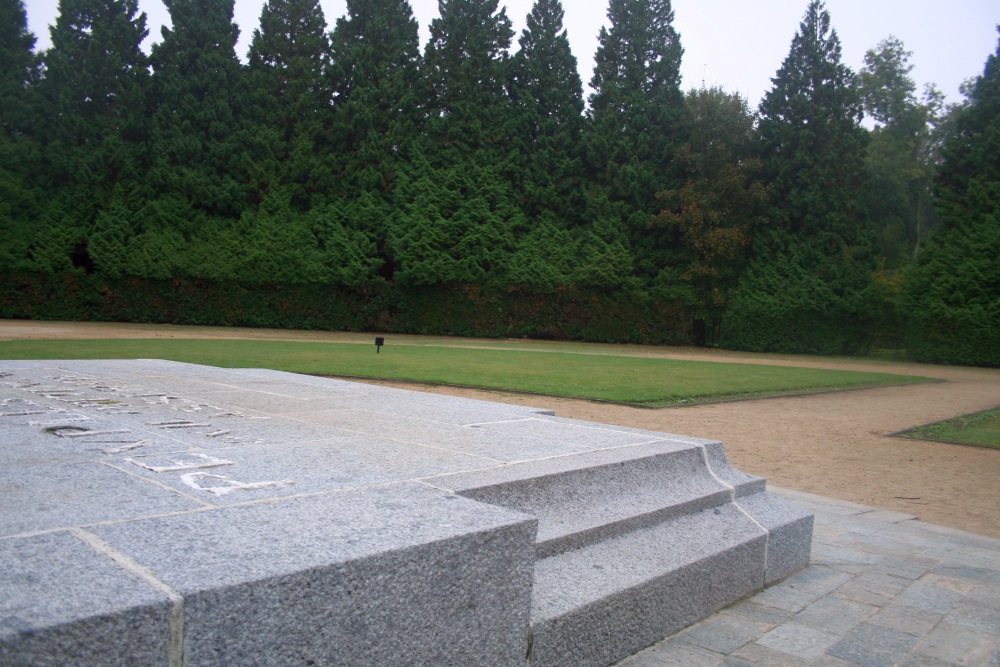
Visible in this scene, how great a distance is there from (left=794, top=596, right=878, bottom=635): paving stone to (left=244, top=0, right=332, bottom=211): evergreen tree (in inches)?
1272

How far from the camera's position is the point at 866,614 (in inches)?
141

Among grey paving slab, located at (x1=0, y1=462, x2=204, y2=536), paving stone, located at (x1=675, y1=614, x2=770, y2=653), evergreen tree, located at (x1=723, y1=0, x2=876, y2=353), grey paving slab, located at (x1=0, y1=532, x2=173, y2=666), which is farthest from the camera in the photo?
evergreen tree, located at (x1=723, y1=0, x2=876, y2=353)

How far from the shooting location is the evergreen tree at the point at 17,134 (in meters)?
30.5

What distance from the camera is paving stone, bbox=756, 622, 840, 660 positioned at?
3123 mm

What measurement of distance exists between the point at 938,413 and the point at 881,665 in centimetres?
1097

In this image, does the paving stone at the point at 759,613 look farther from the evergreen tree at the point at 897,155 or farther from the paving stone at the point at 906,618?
the evergreen tree at the point at 897,155

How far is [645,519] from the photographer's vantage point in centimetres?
376

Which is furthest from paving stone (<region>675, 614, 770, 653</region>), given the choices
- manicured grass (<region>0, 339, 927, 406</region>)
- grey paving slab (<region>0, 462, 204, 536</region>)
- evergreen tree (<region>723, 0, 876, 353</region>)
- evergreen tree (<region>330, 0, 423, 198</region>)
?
evergreen tree (<region>330, 0, 423, 198</region>)

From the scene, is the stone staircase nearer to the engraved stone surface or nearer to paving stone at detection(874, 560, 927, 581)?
the engraved stone surface

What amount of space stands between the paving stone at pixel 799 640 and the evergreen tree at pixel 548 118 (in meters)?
31.1

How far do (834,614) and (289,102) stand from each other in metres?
34.4

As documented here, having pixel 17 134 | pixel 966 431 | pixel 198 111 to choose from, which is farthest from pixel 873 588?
pixel 17 134

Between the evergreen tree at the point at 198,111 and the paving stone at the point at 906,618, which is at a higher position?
the evergreen tree at the point at 198,111

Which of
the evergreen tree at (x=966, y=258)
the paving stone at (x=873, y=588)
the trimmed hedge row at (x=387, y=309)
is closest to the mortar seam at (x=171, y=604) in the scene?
the paving stone at (x=873, y=588)
